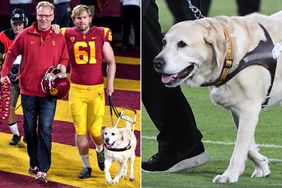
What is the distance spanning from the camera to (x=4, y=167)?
511 cm

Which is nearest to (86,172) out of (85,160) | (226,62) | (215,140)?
(85,160)

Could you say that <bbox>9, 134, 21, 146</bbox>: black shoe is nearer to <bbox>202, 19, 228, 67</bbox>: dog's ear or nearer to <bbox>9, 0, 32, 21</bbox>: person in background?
<bbox>9, 0, 32, 21</bbox>: person in background

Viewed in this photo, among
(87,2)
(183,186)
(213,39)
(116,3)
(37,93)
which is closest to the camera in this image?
(213,39)

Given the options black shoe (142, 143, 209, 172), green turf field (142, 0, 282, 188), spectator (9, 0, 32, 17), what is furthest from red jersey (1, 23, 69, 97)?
spectator (9, 0, 32, 17)

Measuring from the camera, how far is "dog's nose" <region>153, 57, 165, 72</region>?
4078 mm

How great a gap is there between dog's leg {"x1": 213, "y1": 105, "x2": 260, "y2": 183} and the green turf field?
1.1 inches

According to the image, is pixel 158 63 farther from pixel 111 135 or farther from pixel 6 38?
pixel 6 38

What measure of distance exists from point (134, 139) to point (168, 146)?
0.17 m

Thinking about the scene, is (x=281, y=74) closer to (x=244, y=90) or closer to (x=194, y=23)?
(x=244, y=90)

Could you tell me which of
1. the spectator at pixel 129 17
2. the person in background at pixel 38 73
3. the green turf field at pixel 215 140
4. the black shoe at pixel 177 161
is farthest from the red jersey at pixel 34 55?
the spectator at pixel 129 17

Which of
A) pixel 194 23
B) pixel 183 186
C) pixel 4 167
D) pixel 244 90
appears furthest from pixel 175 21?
pixel 4 167

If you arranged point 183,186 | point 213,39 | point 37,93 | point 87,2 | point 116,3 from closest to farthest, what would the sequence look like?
point 213,39 < point 183,186 < point 37,93 < point 87,2 < point 116,3

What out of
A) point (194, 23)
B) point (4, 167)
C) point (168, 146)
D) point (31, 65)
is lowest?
point (4, 167)

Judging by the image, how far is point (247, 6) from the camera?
4.18m
